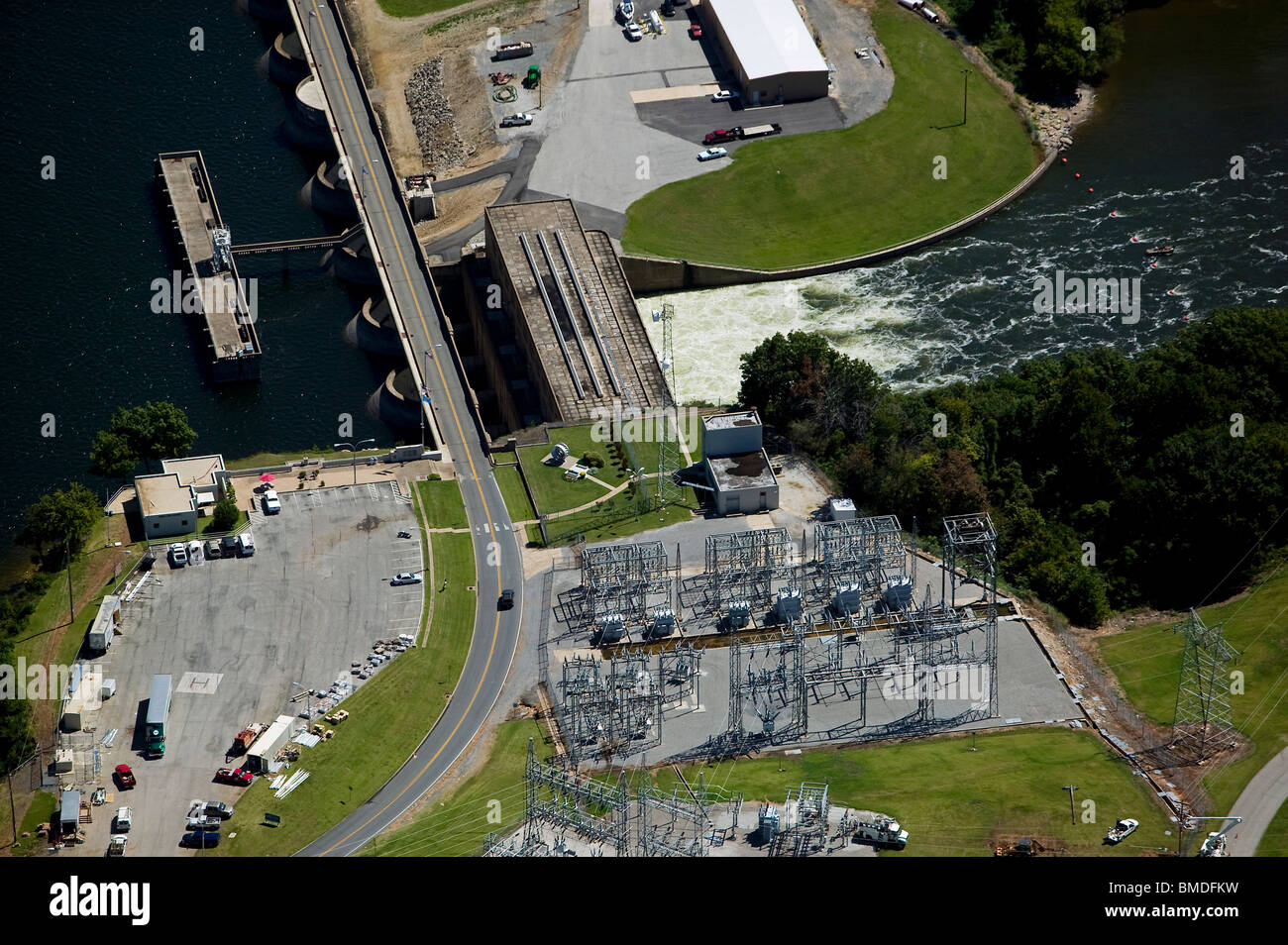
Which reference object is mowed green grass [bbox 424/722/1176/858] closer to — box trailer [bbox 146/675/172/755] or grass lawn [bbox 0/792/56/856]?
box trailer [bbox 146/675/172/755]

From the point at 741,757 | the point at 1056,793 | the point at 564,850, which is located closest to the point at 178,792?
the point at 564,850

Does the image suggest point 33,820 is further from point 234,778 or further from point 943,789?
point 943,789

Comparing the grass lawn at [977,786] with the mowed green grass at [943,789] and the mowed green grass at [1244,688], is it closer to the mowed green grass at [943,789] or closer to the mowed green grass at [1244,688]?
the mowed green grass at [943,789]

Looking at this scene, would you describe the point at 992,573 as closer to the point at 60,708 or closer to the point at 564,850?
the point at 564,850

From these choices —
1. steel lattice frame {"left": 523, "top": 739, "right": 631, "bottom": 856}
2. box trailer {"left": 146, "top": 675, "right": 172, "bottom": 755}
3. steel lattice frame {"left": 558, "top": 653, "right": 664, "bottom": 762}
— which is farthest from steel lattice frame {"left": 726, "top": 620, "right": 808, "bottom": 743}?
box trailer {"left": 146, "top": 675, "right": 172, "bottom": 755}

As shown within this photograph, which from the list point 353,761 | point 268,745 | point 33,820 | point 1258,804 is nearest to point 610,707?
point 353,761
